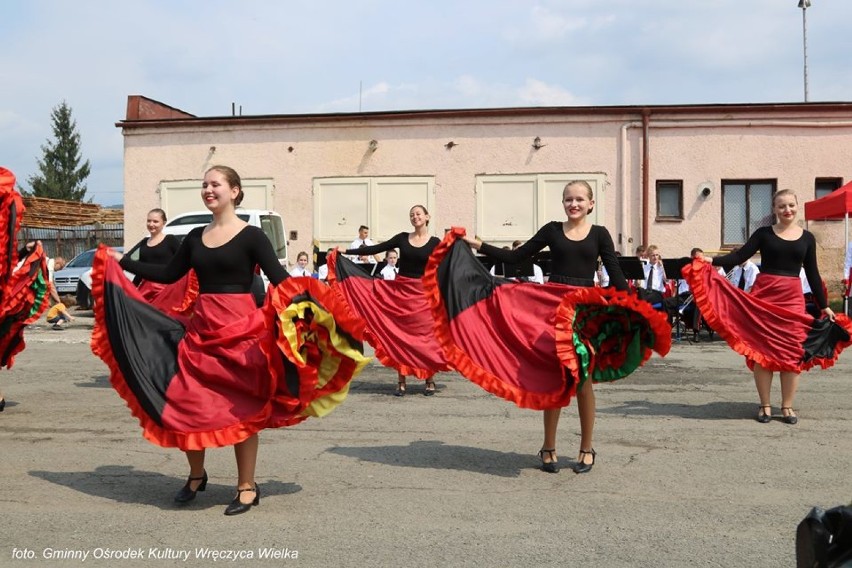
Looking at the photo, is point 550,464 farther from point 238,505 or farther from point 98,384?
point 98,384

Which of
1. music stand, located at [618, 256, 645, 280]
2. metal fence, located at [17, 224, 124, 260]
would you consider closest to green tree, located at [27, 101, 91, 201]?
metal fence, located at [17, 224, 124, 260]

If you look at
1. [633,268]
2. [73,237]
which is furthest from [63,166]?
[633,268]

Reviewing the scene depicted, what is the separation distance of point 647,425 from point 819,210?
1299 centimetres

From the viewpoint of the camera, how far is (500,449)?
7129 mm

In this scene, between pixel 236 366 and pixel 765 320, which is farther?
pixel 765 320

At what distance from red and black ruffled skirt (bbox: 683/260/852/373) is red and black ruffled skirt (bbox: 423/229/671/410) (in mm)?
2287

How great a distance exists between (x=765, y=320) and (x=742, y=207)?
637 inches

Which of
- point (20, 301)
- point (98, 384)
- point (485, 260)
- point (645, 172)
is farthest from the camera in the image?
point (645, 172)

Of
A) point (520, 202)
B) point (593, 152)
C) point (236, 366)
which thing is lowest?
point (236, 366)

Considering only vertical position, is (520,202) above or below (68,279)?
above

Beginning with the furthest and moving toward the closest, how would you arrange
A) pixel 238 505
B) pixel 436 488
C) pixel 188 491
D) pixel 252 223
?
pixel 252 223 → pixel 436 488 → pixel 188 491 → pixel 238 505

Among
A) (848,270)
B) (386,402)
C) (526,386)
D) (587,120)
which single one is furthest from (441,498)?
(587,120)

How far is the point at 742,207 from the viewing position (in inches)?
928

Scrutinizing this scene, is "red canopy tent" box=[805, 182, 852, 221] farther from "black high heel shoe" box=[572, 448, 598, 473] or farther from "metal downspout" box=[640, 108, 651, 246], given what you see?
"black high heel shoe" box=[572, 448, 598, 473]
